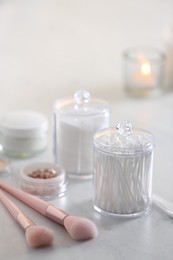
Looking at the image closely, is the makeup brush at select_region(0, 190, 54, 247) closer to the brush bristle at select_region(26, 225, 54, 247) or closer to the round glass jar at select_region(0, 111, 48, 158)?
the brush bristle at select_region(26, 225, 54, 247)

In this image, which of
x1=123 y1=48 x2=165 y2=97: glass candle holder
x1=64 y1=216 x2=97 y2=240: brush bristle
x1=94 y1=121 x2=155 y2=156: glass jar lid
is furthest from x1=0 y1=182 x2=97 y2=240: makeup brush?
x1=123 y1=48 x2=165 y2=97: glass candle holder

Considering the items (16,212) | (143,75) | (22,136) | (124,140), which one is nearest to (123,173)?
(124,140)

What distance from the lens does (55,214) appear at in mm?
834

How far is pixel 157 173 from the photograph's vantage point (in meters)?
1.01

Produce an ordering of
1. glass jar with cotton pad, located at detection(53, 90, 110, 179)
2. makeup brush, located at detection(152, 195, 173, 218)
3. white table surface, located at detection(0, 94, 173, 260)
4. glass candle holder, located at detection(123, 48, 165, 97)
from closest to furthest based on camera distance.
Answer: white table surface, located at detection(0, 94, 173, 260)
makeup brush, located at detection(152, 195, 173, 218)
glass jar with cotton pad, located at detection(53, 90, 110, 179)
glass candle holder, located at detection(123, 48, 165, 97)

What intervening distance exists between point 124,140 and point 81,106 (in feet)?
0.55

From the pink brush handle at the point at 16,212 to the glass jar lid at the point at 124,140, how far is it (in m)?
0.14

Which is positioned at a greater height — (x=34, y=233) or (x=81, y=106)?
(x=81, y=106)

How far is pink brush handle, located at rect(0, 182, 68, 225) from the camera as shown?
831 millimetres

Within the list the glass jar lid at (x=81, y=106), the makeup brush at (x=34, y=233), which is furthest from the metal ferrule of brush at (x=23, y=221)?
the glass jar lid at (x=81, y=106)

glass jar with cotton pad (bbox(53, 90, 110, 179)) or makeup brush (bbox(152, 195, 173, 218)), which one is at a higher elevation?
glass jar with cotton pad (bbox(53, 90, 110, 179))

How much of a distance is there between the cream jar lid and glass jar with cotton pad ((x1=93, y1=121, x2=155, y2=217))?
0.67 ft

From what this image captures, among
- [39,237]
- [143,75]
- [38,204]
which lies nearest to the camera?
[39,237]

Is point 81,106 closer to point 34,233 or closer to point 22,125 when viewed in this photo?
point 22,125
